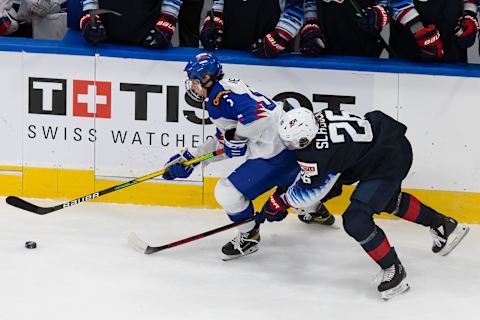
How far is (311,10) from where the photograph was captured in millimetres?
5805

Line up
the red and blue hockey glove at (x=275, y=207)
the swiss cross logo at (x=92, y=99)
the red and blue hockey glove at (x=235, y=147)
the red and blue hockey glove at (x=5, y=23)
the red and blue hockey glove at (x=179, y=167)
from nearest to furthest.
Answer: the red and blue hockey glove at (x=275, y=207) < the red and blue hockey glove at (x=235, y=147) < the red and blue hockey glove at (x=179, y=167) < the swiss cross logo at (x=92, y=99) < the red and blue hockey glove at (x=5, y=23)

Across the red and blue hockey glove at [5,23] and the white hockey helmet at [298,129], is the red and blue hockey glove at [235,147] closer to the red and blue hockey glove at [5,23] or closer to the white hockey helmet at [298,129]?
the white hockey helmet at [298,129]

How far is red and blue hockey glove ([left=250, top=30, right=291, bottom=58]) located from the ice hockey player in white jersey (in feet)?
1.57

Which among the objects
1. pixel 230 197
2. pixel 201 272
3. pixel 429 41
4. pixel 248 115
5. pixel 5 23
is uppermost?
pixel 429 41

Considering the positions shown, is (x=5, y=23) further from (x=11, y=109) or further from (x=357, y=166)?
(x=357, y=166)

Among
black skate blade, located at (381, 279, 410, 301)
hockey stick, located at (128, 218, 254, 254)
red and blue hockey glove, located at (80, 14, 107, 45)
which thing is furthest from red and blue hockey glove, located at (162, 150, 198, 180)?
black skate blade, located at (381, 279, 410, 301)

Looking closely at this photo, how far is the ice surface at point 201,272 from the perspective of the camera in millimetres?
4730

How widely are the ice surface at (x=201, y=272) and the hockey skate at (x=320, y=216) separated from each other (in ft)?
0.11

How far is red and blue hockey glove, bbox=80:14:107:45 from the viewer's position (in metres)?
5.72

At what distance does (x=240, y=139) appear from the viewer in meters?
5.19

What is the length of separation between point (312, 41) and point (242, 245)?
3.52ft

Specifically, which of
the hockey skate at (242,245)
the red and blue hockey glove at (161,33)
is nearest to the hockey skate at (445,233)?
the hockey skate at (242,245)

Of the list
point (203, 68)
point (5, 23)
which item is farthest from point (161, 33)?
point (5, 23)

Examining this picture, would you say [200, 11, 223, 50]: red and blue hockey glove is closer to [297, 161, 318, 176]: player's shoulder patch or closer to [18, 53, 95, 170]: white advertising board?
[18, 53, 95, 170]: white advertising board
